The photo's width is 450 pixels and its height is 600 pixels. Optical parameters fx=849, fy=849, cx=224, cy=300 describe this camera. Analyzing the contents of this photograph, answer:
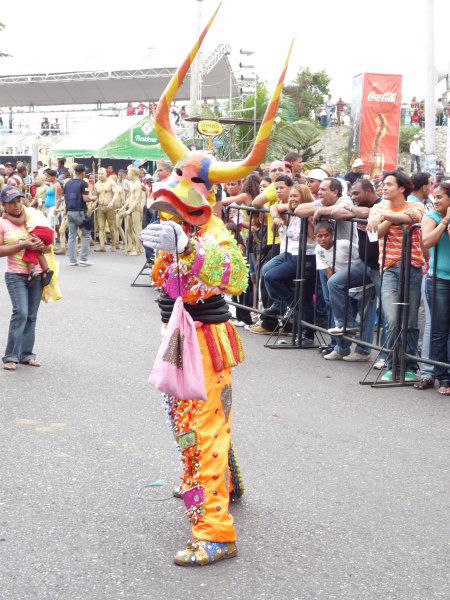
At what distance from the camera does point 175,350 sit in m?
3.99

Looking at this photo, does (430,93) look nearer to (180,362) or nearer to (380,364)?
(380,364)

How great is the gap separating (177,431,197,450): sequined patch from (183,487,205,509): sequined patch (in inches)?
8.2

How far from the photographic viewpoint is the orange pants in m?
3.99

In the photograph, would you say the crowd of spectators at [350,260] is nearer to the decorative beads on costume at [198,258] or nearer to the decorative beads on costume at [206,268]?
the decorative beads on costume at [206,268]

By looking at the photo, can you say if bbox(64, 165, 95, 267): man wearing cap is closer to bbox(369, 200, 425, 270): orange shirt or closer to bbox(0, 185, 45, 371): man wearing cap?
bbox(0, 185, 45, 371): man wearing cap

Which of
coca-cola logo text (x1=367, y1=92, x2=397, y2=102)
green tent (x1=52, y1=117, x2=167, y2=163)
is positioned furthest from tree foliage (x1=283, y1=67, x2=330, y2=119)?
coca-cola logo text (x1=367, y1=92, x2=397, y2=102)

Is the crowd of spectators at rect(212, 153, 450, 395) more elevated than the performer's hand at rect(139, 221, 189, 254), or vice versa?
the performer's hand at rect(139, 221, 189, 254)

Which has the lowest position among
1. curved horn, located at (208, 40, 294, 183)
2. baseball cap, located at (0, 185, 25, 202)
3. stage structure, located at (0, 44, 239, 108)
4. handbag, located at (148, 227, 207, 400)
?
handbag, located at (148, 227, 207, 400)

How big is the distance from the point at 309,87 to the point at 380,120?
40.6 m

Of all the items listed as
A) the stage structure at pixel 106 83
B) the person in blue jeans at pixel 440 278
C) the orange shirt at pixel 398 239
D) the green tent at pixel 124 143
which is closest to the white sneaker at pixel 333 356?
the orange shirt at pixel 398 239

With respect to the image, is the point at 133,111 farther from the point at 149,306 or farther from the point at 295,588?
the point at 295,588

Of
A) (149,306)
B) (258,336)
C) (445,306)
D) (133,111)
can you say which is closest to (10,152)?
(133,111)

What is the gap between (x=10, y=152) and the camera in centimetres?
3444

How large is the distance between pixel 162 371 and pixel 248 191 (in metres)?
7.27
